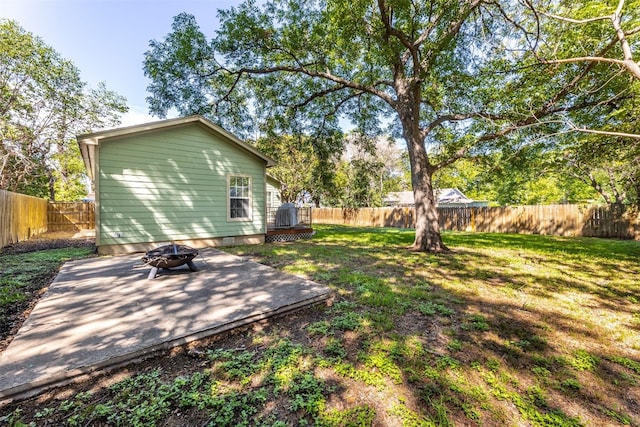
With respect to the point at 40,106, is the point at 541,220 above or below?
below

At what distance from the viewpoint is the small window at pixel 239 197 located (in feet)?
29.1

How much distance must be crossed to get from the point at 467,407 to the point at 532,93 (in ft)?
27.1

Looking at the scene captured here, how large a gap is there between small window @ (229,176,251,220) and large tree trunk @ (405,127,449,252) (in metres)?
5.49

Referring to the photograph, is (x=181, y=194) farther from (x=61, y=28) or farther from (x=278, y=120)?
(x=61, y=28)

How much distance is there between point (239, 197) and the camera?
9008mm

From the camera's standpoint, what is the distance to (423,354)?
240cm

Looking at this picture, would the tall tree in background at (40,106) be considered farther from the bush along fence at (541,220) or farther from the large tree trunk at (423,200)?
the bush along fence at (541,220)

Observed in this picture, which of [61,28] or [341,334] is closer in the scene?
[341,334]

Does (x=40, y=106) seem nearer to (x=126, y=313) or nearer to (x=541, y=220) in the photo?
(x=126, y=313)

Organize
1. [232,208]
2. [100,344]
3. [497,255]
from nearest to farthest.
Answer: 1. [100,344]
2. [497,255]
3. [232,208]

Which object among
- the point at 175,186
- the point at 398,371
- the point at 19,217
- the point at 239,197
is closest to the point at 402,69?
the point at 239,197

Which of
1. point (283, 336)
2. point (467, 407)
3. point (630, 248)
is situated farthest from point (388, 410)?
point (630, 248)

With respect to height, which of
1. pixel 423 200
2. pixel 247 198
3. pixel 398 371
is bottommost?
pixel 398 371

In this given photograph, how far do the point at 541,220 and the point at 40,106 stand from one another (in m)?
28.0
